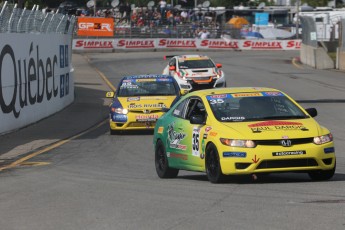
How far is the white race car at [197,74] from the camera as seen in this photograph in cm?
3547

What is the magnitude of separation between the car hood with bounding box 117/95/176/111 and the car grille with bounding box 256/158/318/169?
11.4 metres

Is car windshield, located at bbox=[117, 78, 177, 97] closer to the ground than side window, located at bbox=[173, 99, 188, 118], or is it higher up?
closer to the ground

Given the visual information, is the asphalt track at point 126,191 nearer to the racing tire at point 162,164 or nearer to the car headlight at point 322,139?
the racing tire at point 162,164

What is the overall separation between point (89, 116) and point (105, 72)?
2398 cm

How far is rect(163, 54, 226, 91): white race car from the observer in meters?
35.5

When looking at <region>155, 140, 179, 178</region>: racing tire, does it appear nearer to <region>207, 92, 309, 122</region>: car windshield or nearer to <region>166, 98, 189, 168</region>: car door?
<region>166, 98, 189, 168</region>: car door

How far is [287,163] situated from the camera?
11.8 m

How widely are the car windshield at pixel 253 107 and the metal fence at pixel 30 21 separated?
1004 cm

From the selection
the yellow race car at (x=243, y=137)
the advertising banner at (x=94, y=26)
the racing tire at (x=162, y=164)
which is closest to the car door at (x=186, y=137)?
the yellow race car at (x=243, y=137)

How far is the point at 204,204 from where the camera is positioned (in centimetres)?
1027

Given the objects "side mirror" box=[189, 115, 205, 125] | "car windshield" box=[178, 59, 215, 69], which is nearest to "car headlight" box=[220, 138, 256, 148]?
"side mirror" box=[189, 115, 205, 125]

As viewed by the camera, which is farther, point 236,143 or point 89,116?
point 89,116

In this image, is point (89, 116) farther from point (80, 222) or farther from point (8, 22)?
point (80, 222)

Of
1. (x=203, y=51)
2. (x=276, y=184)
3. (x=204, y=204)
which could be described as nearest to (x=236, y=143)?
(x=276, y=184)
